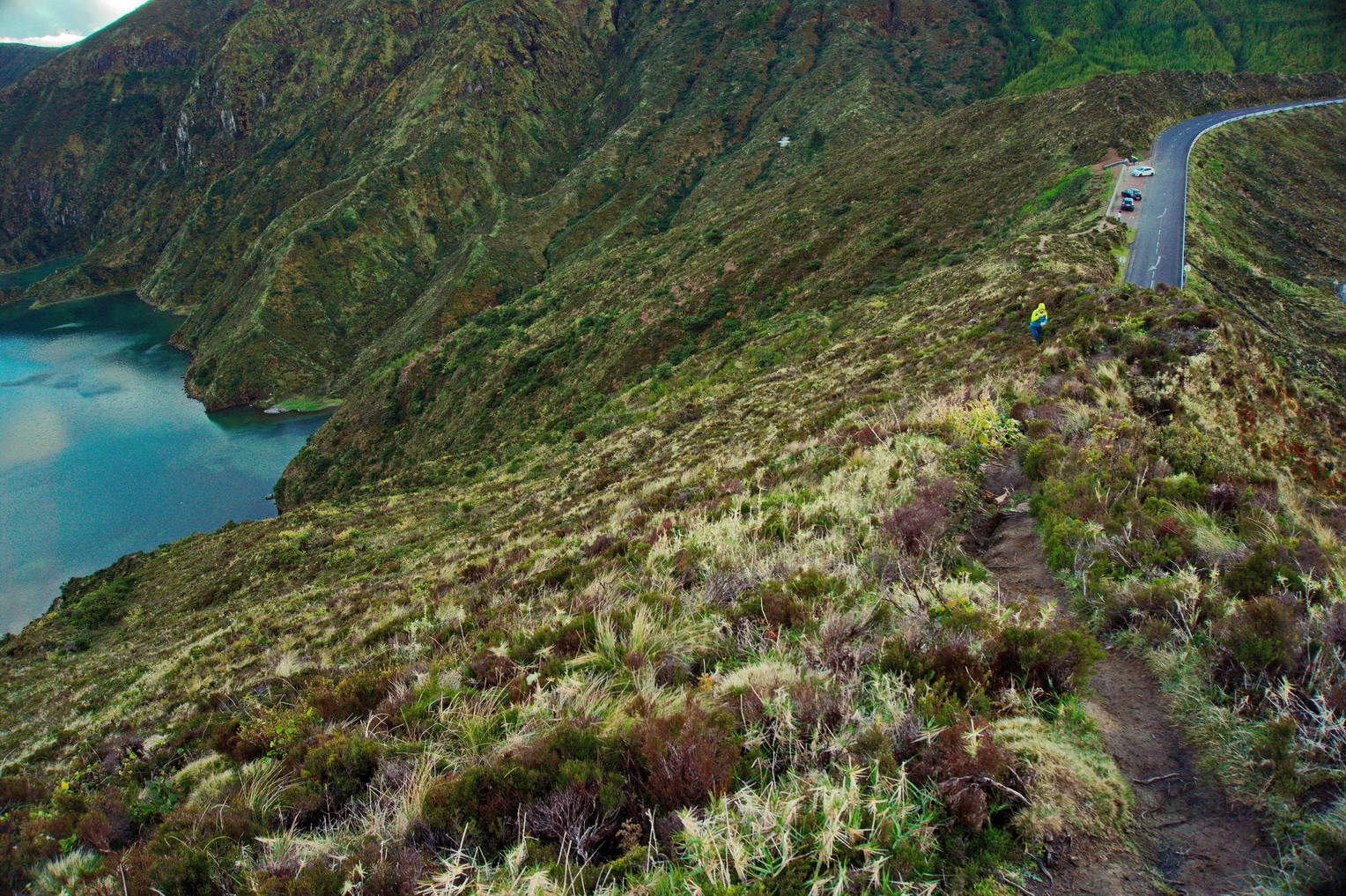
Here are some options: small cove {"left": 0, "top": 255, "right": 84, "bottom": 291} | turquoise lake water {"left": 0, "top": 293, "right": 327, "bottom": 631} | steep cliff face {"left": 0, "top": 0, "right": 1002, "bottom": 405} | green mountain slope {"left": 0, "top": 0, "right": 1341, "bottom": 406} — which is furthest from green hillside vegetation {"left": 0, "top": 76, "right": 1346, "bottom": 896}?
small cove {"left": 0, "top": 255, "right": 84, "bottom": 291}

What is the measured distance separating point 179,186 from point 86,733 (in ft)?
703

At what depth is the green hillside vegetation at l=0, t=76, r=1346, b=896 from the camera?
98.0 inches

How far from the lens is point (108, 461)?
192ft

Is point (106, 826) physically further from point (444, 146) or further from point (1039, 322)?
point (444, 146)

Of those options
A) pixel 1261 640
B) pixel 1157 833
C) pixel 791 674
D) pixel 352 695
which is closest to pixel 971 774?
pixel 1157 833

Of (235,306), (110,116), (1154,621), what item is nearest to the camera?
(1154,621)

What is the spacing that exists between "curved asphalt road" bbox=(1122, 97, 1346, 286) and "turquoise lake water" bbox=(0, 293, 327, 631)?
203ft

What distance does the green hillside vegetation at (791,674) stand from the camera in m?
2.49

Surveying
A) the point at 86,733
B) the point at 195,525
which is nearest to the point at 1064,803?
the point at 86,733

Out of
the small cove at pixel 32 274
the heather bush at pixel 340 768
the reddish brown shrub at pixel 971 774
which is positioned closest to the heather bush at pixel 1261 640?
the reddish brown shrub at pixel 971 774

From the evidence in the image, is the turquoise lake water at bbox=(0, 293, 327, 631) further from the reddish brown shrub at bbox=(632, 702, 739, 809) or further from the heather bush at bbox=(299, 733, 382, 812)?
the reddish brown shrub at bbox=(632, 702, 739, 809)

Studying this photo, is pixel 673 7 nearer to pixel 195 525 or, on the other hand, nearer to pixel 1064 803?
pixel 195 525

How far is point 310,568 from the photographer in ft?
64.2

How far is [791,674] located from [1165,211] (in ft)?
119
